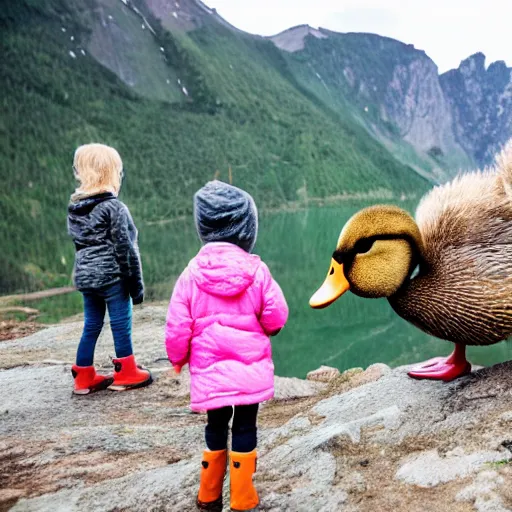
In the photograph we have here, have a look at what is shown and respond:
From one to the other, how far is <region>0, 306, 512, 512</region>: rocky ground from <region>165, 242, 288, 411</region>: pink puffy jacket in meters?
0.56

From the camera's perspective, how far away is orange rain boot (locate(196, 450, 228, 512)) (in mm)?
2514

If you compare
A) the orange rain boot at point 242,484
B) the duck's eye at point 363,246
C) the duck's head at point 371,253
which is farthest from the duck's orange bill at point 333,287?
the orange rain boot at point 242,484

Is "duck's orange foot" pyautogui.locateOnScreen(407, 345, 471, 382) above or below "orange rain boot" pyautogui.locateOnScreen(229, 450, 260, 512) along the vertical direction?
above

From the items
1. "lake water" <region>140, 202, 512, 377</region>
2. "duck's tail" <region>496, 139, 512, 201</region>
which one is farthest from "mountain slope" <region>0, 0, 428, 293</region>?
"duck's tail" <region>496, 139, 512, 201</region>

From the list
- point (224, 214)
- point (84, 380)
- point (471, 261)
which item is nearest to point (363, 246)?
point (471, 261)

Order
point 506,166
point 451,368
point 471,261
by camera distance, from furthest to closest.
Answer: point 451,368
point 506,166
point 471,261

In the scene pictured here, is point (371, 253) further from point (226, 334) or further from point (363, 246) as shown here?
point (226, 334)

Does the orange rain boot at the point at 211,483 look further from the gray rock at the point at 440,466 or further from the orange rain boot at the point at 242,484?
the gray rock at the point at 440,466

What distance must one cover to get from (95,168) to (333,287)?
246 cm

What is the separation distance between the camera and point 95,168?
14.2 ft

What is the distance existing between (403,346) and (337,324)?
5.81 ft

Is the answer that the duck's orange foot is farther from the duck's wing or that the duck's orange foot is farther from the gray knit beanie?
the gray knit beanie

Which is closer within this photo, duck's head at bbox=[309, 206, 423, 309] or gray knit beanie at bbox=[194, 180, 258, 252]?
gray knit beanie at bbox=[194, 180, 258, 252]

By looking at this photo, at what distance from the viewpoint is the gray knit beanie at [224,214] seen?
2.51m
